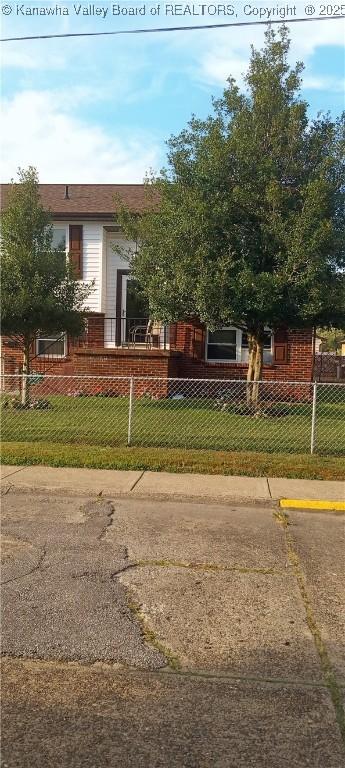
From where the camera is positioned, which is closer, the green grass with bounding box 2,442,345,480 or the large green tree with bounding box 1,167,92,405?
the green grass with bounding box 2,442,345,480

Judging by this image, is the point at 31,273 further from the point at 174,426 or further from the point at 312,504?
the point at 312,504

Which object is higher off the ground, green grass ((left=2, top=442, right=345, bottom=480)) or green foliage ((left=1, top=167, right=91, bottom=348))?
green foliage ((left=1, top=167, right=91, bottom=348))

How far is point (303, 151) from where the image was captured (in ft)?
38.9

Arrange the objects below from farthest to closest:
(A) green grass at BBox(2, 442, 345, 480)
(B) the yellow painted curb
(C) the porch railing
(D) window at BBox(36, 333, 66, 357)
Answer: (D) window at BBox(36, 333, 66, 357), (C) the porch railing, (A) green grass at BBox(2, 442, 345, 480), (B) the yellow painted curb

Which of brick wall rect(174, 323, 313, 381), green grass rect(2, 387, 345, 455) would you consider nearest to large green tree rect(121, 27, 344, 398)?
green grass rect(2, 387, 345, 455)

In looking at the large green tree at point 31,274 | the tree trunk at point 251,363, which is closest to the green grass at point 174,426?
the tree trunk at point 251,363

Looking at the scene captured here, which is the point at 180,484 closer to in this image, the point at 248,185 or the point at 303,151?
the point at 248,185

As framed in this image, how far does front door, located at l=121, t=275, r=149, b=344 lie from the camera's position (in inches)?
692

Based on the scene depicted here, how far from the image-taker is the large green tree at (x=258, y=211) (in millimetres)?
11109

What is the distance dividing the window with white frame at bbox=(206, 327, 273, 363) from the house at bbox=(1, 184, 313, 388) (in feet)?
0.09

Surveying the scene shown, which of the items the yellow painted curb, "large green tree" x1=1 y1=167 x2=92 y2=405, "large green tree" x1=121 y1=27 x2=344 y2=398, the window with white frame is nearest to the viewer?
the yellow painted curb

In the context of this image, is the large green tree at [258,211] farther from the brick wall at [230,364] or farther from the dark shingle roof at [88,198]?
the dark shingle roof at [88,198]

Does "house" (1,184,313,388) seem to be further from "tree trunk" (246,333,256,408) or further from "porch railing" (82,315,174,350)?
"tree trunk" (246,333,256,408)

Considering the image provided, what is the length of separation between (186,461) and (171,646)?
4.95 metres
